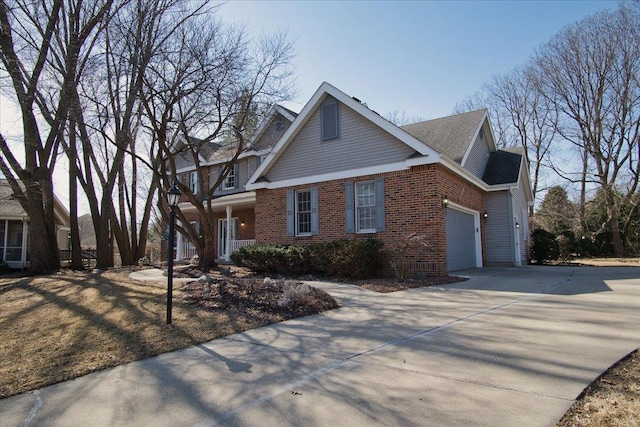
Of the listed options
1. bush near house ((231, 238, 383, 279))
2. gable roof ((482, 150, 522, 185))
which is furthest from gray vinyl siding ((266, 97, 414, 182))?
gable roof ((482, 150, 522, 185))

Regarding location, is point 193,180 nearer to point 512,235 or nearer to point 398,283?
point 398,283

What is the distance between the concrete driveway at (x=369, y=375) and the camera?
3180 millimetres

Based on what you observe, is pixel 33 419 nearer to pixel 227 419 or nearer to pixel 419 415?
pixel 227 419

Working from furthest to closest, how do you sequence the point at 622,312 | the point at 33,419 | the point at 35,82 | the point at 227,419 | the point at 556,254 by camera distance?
the point at 556,254 < the point at 35,82 < the point at 622,312 < the point at 33,419 < the point at 227,419

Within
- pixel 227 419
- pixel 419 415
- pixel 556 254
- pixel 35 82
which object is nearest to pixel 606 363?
pixel 419 415

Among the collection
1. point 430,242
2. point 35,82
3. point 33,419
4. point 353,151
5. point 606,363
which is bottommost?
point 33,419

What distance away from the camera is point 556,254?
1958cm

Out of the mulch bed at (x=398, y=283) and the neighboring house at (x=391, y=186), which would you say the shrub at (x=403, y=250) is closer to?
the neighboring house at (x=391, y=186)

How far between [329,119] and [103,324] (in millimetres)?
9737

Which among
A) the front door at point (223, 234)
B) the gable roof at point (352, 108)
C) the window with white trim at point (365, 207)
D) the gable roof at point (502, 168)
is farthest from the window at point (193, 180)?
the gable roof at point (502, 168)

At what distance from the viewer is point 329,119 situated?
45.8 feet

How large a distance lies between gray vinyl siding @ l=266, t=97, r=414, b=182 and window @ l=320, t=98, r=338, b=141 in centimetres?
16

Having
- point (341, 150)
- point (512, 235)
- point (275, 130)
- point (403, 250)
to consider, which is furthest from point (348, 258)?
point (275, 130)

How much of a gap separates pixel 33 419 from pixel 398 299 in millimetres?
6355
